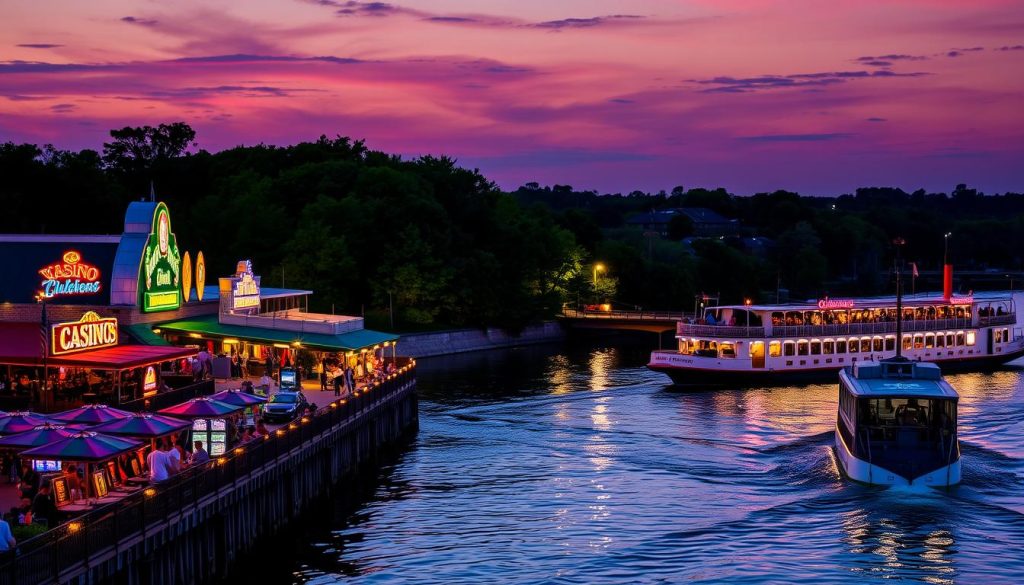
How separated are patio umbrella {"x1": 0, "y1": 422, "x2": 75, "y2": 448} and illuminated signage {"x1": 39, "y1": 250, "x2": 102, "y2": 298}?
86.7 feet

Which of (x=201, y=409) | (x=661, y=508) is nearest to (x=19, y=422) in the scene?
(x=201, y=409)

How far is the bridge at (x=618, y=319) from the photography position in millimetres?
140875

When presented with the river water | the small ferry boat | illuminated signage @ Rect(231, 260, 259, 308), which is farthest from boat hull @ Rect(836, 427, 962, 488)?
illuminated signage @ Rect(231, 260, 259, 308)

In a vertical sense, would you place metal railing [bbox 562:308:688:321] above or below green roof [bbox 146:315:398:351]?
below

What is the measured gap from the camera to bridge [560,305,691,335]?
140875 mm

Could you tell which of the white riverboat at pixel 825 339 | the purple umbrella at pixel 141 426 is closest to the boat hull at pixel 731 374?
the white riverboat at pixel 825 339

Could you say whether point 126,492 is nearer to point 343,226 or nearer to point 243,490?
point 243,490

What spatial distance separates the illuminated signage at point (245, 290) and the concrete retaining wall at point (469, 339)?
38944mm

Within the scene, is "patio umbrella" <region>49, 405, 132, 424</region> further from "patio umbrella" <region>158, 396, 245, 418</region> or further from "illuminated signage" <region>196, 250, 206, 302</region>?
"illuminated signage" <region>196, 250, 206, 302</region>

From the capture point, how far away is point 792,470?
62.4 meters

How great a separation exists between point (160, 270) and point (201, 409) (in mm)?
23526

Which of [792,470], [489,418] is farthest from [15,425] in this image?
[489,418]

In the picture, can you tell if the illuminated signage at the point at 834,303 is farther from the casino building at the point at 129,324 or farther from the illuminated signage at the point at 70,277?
the illuminated signage at the point at 70,277

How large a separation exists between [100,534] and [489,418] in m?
49.3
